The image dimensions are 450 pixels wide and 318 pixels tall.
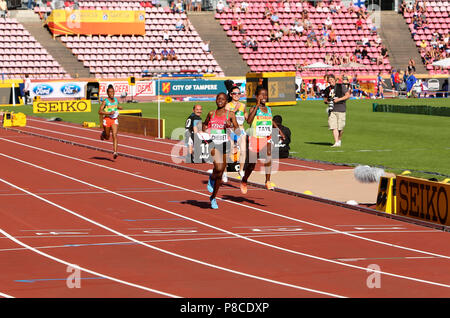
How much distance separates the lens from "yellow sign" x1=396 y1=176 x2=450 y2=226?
44.3 ft

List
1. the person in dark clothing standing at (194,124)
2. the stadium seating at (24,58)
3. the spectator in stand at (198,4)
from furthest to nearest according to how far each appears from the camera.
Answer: the spectator in stand at (198,4)
the stadium seating at (24,58)
the person in dark clothing standing at (194,124)

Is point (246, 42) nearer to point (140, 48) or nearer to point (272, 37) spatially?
point (272, 37)

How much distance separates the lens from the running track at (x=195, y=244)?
9.66 metres

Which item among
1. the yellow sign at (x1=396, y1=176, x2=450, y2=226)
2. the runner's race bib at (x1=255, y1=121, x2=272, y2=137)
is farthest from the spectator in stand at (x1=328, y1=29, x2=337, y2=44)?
the yellow sign at (x1=396, y1=176, x2=450, y2=226)

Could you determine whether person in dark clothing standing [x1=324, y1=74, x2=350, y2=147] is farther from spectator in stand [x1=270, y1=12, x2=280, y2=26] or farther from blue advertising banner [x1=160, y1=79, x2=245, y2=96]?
spectator in stand [x1=270, y1=12, x2=280, y2=26]

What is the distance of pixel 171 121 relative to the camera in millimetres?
37781

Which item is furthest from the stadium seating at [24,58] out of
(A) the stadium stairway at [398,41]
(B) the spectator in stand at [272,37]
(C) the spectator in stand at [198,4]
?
(A) the stadium stairway at [398,41]

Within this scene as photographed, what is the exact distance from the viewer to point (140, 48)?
6078 centimetres

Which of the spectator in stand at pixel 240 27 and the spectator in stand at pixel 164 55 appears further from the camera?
the spectator in stand at pixel 240 27

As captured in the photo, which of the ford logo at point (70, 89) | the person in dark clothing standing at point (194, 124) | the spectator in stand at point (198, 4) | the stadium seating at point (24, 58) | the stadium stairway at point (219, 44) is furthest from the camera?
the spectator in stand at point (198, 4)

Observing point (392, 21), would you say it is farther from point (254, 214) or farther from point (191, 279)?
point (191, 279)

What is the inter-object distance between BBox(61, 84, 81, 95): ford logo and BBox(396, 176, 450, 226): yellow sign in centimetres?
4016

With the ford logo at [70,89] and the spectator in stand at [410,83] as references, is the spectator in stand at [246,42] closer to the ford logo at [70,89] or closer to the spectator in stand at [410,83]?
the spectator in stand at [410,83]

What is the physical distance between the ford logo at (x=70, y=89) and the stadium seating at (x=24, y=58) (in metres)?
2.83
